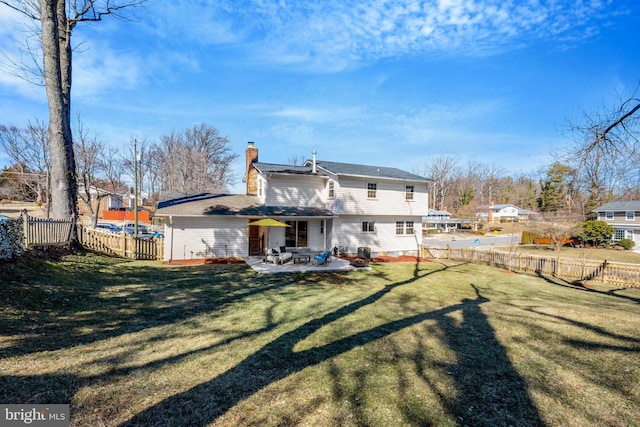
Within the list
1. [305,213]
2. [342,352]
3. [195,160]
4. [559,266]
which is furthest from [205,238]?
[195,160]

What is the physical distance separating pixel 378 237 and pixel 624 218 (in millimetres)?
35766

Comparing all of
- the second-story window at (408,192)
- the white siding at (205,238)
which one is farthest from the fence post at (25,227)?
the second-story window at (408,192)

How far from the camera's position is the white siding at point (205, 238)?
15867 millimetres

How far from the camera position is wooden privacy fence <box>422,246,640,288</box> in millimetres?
13820

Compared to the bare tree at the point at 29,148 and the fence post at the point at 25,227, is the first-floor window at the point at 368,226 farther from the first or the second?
the bare tree at the point at 29,148

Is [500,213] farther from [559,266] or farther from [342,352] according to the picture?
[342,352]

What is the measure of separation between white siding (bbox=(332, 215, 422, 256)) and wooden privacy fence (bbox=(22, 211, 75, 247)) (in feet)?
44.2

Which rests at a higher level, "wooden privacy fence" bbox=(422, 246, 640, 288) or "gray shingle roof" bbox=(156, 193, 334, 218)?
"gray shingle roof" bbox=(156, 193, 334, 218)

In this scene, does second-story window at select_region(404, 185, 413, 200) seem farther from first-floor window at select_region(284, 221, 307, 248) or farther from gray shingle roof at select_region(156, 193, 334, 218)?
first-floor window at select_region(284, 221, 307, 248)

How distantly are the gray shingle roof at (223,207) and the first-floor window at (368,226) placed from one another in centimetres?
301

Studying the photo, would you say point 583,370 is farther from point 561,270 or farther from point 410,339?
point 561,270

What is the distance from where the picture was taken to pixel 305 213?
17.9 metres

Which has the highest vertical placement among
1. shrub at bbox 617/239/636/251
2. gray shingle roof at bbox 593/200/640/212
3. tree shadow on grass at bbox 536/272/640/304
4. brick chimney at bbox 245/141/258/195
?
brick chimney at bbox 245/141/258/195

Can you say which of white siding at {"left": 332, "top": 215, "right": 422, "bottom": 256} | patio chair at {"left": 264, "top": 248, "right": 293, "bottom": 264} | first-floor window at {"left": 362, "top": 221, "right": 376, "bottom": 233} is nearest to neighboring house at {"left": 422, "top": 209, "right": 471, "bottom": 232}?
white siding at {"left": 332, "top": 215, "right": 422, "bottom": 256}
